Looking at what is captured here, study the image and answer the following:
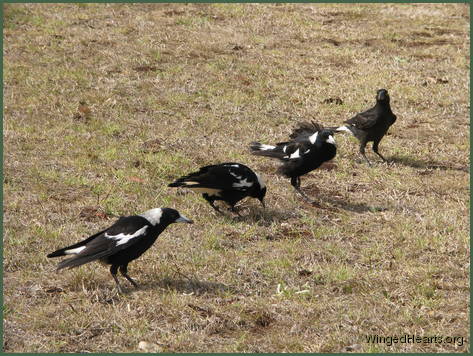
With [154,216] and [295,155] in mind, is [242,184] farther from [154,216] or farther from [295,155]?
[154,216]

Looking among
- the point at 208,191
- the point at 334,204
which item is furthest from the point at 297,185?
the point at 208,191

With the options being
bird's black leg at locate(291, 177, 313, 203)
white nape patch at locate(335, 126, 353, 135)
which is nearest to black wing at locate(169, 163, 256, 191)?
bird's black leg at locate(291, 177, 313, 203)

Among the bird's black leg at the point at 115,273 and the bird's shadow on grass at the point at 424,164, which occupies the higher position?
the bird's black leg at the point at 115,273

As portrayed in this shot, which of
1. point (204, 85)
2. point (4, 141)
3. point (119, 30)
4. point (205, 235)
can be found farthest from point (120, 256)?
point (119, 30)

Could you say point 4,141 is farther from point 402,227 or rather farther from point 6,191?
point 402,227

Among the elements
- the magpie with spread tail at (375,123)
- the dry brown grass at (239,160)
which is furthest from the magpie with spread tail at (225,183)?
the magpie with spread tail at (375,123)

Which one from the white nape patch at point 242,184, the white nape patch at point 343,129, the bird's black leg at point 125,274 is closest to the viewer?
the bird's black leg at point 125,274

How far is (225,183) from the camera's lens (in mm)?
9852

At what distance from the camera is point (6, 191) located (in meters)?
10.2

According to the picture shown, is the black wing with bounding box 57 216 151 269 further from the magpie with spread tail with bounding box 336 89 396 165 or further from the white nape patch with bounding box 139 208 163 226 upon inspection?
the magpie with spread tail with bounding box 336 89 396 165

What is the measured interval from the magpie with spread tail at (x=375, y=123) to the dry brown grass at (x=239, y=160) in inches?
14.8

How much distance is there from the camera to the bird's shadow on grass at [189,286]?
7758mm

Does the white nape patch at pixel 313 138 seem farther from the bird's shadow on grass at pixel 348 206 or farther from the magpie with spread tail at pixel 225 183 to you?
the magpie with spread tail at pixel 225 183

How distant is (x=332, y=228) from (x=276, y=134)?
3707 millimetres
